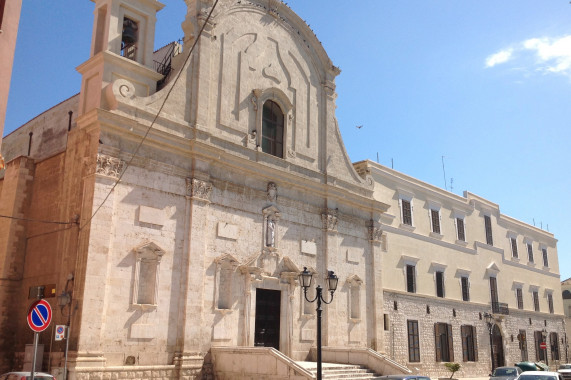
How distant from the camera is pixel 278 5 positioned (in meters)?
24.0

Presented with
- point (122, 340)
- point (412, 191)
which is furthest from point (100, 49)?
point (412, 191)

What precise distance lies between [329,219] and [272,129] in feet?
14.7

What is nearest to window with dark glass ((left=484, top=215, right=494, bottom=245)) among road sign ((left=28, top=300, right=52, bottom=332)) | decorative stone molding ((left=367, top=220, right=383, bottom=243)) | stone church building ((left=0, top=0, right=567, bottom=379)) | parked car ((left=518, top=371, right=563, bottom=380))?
stone church building ((left=0, top=0, right=567, bottom=379))

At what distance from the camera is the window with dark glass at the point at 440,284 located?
3050cm

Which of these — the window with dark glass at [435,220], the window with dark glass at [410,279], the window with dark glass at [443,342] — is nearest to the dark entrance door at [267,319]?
the window with dark glass at [410,279]

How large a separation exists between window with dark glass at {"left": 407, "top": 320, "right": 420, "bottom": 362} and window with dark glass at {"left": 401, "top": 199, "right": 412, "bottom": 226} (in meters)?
5.12

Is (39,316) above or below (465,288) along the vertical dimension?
below

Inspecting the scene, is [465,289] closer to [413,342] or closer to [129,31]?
[413,342]

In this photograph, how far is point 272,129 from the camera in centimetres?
2286

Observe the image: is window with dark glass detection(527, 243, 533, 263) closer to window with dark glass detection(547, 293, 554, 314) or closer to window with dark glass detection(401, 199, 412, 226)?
window with dark glass detection(547, 293, 554, 314)

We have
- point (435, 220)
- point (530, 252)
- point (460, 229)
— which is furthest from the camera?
point (530, 252)

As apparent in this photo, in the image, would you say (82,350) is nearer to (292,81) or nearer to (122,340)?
(122,340)

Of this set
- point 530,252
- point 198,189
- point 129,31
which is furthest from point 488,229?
point 129,31

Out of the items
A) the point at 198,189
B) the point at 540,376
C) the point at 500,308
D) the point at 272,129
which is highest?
the point at 272,129
